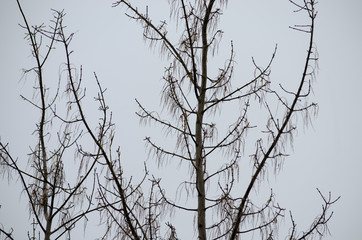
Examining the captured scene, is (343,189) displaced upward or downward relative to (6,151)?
upward

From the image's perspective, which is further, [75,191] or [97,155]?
[75,191]

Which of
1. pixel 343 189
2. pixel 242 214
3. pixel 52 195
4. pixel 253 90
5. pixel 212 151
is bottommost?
pixel 242 214

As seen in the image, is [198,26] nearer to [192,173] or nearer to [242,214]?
[192,173]

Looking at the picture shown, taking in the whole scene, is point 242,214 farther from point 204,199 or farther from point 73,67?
point 73,67

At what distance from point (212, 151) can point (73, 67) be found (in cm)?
116

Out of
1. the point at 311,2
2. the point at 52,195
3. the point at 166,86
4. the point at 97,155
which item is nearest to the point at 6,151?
the point at 52,195

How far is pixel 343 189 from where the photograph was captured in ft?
552

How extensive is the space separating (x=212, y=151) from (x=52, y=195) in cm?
117

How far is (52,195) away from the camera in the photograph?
117 inches

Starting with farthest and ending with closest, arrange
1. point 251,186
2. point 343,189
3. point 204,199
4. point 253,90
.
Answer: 1. point 343,189
2. point 253,90
3. point 204,199
4. point 251,186

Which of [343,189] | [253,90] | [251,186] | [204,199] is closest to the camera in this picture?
[251,186]

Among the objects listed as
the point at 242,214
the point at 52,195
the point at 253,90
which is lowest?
the point at 242,214

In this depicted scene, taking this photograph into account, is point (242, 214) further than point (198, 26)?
No

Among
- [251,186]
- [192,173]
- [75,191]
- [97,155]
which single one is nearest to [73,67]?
[97,155]
